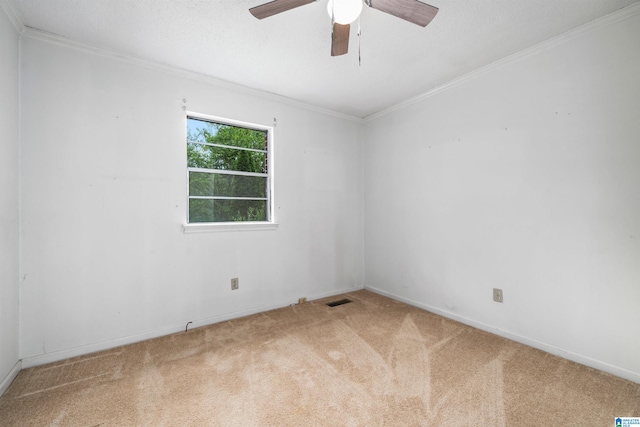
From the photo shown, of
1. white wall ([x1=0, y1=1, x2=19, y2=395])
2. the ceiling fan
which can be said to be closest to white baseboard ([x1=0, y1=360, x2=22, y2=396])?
white wall ([x1=0, y1=1, x2=19, y2=395])

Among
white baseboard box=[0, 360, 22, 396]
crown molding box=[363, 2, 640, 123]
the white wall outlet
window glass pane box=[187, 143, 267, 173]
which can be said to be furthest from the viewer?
window glass pane box=[187, 143, 267, 173]

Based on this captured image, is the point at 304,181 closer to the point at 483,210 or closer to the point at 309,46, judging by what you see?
the point at 309,46

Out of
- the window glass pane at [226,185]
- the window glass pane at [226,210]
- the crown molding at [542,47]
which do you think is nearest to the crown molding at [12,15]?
the window glass pane at [226,185]

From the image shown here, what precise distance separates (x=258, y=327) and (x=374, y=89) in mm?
2742

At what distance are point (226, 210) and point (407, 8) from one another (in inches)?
91.5

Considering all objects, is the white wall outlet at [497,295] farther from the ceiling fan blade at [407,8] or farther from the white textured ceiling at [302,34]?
the ceiling fan blade at [407,8]

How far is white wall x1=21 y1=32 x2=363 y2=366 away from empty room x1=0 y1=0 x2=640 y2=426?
0.02m

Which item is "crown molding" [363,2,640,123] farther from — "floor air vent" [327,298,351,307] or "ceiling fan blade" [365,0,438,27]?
"floor air vent" [327,298,351,307]

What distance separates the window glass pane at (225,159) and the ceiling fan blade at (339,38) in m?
1.60

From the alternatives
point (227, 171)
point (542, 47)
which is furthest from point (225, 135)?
point (542, 47)

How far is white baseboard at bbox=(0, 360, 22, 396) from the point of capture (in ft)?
5.65

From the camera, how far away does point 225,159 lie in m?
2.94

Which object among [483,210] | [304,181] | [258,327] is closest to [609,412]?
[483,210]

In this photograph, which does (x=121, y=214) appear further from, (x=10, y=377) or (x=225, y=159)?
(x=10, y=377)
